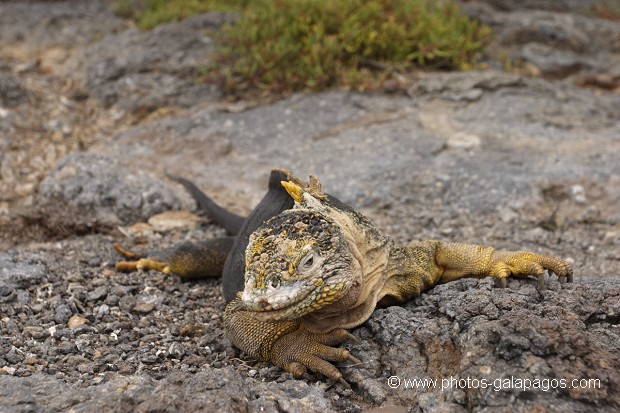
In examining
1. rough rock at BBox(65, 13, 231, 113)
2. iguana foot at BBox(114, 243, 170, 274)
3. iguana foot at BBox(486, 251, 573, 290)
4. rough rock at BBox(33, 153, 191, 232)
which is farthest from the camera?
rough rock at BBox(65, 13, 231, 113)

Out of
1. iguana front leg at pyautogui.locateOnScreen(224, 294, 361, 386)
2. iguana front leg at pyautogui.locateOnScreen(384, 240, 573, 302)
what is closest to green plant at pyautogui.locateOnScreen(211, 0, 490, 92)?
iguana front leg at pyautogui.locateOnScreen(384, 240, 573, 302)

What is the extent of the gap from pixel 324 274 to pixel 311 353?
0.50 m

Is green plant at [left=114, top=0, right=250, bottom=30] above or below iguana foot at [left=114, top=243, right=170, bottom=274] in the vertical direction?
above

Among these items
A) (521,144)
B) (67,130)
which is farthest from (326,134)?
(67,130)

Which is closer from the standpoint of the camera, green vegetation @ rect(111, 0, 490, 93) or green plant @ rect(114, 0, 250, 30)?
green vegetation @ rect(111, 0, 490, 93)

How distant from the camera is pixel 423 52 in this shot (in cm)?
805

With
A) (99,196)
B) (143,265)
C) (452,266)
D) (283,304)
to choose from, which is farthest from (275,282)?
(99,196)

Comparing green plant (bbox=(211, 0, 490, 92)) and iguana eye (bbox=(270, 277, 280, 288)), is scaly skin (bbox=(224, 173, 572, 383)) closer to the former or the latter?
iguana eye (bbox=(270, 277, 280, 288))

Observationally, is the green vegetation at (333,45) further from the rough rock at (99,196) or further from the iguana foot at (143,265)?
the iguana foot at (143,265)

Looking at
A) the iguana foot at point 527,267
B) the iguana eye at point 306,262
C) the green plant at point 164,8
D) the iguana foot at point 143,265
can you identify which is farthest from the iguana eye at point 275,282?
the green plant at point 164,8

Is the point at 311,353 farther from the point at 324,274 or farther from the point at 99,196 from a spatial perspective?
the point at 99,196

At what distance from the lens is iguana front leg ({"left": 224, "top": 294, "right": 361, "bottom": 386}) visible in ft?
10.2

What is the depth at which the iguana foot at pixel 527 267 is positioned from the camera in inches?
135

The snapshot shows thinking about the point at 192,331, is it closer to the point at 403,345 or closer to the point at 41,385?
the point at 41,385
